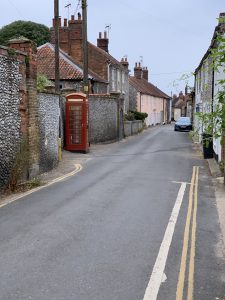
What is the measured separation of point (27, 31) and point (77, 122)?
38.1 meters

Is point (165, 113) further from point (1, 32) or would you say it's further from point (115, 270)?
point (115, 270)

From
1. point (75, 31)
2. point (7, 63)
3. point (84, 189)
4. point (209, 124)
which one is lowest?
point (84, 189)

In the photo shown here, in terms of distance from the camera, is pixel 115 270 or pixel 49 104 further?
pixel 49 104

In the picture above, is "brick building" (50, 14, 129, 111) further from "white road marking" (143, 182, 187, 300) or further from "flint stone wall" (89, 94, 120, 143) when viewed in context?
"white road marking" (143, 182, 187, 300)

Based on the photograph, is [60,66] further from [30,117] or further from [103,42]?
[30,117]

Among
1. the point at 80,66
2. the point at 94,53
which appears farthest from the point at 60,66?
the point at 94,53

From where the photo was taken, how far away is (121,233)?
8.95 m

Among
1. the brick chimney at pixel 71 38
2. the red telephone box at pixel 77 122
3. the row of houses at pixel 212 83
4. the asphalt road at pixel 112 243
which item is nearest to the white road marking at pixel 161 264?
the asphalt road at pixel 112 243

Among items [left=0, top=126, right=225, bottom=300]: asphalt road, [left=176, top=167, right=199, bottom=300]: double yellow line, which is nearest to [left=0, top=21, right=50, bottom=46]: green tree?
[left=0, top=126, right=225, bottom=300]: asphalt road

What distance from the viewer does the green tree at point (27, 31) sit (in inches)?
2354

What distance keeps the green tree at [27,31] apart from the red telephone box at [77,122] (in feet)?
119

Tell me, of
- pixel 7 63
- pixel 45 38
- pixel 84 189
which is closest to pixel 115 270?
pixel 84 189

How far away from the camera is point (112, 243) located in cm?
822

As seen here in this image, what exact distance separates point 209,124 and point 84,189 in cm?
913
